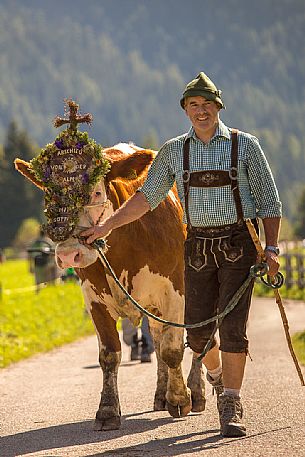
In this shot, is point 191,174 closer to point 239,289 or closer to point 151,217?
point 239,289

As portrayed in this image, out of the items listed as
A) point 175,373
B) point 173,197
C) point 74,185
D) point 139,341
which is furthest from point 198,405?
point 139,341

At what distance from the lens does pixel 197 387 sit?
10.2 m

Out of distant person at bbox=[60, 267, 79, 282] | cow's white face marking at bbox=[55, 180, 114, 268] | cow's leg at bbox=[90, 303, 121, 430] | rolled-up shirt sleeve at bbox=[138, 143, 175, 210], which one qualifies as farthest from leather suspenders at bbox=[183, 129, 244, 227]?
distant person at bbox=[60, 267, 79, 282]

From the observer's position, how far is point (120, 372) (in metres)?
14.0

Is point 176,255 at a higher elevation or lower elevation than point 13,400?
higher

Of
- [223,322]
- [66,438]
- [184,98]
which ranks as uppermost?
[184,98]

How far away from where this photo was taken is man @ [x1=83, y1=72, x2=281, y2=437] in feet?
26.9

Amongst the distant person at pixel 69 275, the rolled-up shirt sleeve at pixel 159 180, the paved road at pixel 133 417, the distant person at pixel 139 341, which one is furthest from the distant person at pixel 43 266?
the rolled-up shirt sleeve at pixel 159 180

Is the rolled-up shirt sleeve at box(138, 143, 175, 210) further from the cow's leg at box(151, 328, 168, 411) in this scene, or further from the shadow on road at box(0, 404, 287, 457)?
the cow's leg at box(151, 328, 168, 411)

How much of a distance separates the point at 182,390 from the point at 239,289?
1756 millimetres

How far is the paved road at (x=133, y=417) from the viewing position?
303 inches

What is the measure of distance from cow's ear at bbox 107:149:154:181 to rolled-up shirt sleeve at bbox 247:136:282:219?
4.61 feet

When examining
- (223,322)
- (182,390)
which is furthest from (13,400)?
(223,322)

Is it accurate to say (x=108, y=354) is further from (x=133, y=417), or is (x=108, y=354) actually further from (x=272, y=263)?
(x=272, y=263)
